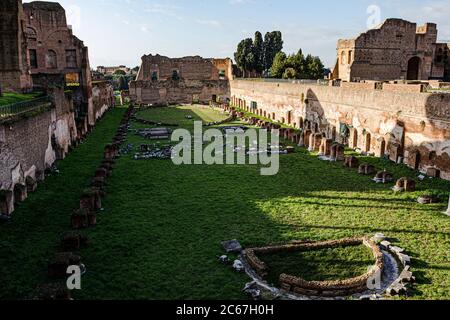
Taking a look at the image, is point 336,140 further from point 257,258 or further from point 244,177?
point 257,258

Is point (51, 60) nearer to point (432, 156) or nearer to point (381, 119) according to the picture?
point (381, 119)

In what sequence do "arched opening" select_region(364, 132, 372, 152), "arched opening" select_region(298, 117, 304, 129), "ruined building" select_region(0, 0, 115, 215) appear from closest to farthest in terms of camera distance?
"ruined building" select_region(0, 0, 115, 215), "arched opening" select_region(364, 132, 372, 152), "arched opening" select_region(298, 117, 304, 129)

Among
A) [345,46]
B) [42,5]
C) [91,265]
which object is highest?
[42,5]

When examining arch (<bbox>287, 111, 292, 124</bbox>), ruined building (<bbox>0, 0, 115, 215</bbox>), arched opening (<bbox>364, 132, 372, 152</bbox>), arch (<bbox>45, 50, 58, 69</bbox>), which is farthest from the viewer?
arch (<bbox>45, 50, 58, 69</bbox>)

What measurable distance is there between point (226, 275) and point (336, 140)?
56.6ft

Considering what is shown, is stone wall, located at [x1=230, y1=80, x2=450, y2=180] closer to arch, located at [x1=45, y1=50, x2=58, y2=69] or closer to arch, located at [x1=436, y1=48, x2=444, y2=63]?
arch, located at [x1=436, y1=48, x2=444, y2=63]

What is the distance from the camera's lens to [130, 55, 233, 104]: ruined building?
52.5 metres

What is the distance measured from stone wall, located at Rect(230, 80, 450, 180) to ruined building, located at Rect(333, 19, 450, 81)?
7467 millimetres

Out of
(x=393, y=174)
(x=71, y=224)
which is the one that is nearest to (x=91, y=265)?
(x=71, y=224)

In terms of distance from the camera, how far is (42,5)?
119ft

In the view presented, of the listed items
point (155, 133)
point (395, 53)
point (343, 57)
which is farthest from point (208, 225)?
point (395, 53)

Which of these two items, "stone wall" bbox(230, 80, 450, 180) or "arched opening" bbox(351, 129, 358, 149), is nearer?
→ "stone wall" bbox(230, 80, 450, 180)

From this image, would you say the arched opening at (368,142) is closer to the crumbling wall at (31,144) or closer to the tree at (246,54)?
the crumbling wall at (31,144)

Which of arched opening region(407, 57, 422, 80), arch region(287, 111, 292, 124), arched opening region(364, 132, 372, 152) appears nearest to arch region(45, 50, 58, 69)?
arch region(287, 111, 292, 124)
